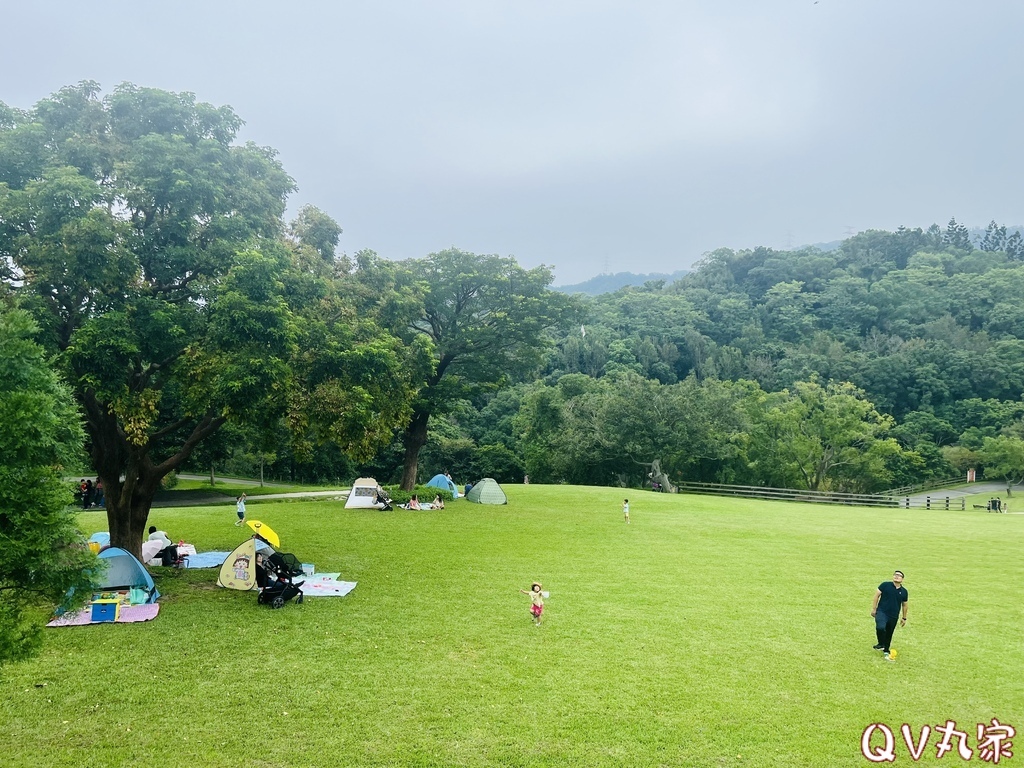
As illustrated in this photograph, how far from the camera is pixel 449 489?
30.6 metres

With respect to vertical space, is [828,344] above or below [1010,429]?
above

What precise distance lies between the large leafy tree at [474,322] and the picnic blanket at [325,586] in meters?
14.7

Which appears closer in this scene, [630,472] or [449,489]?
[449,489]

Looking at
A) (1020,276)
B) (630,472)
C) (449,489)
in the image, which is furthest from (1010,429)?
(449,489)

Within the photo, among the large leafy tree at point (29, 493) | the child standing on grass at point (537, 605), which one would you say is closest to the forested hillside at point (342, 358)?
the large leafy tree at point (29, 493)

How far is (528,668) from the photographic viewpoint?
9.62 metres

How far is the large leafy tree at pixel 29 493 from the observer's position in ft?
18.5

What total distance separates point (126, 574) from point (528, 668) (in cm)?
846

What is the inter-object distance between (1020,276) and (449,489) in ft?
293

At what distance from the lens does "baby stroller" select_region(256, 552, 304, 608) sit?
1261cm

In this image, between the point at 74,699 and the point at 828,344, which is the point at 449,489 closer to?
the point at 74,699

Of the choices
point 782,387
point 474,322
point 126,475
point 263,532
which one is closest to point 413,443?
point 474,322

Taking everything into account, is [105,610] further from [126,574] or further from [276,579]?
[276,579]

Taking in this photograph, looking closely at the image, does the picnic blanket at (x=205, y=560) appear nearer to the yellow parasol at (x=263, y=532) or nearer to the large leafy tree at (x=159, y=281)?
the large leafy tree at (x=159, y=281)
